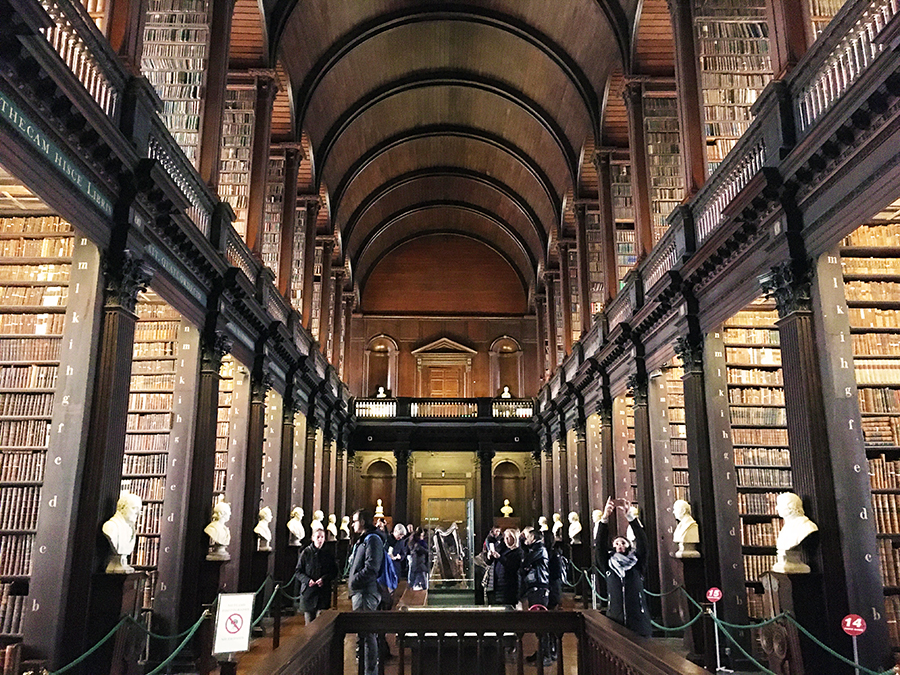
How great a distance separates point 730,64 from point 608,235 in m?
4.34

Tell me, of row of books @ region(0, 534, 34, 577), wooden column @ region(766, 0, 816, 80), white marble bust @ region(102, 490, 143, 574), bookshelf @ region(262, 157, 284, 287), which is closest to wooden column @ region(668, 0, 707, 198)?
wooden column @ region(766, 0, 816, 80)

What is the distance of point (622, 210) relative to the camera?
1261 cm

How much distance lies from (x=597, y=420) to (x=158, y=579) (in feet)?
27.2

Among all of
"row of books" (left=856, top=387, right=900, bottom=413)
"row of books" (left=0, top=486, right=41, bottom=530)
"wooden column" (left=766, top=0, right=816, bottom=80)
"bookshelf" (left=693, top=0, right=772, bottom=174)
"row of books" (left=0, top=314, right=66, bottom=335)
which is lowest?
"row of books" (left=0, top=486, right=41, bottom=530)

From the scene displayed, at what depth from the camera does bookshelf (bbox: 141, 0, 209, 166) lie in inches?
321

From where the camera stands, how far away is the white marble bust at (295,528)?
35.8 ft

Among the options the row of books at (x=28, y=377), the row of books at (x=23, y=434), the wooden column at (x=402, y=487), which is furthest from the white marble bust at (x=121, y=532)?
the wooden column at (x=402, y=487)

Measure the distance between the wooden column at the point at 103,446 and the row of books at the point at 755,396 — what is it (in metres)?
5.77

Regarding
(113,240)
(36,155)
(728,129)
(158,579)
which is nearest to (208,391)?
(158,579)

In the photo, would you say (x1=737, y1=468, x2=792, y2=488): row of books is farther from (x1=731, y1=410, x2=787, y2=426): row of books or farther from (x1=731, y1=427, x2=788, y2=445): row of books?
(x1=731, y1=410, x2=787, y2=426): row of books

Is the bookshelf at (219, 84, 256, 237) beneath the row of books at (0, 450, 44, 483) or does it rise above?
above

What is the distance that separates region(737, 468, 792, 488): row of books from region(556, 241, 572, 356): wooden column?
809 centimetres

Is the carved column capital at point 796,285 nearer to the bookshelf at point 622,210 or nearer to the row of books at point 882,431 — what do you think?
the row of books at point 882,431

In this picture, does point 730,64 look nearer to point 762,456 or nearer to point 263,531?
point 762,456
